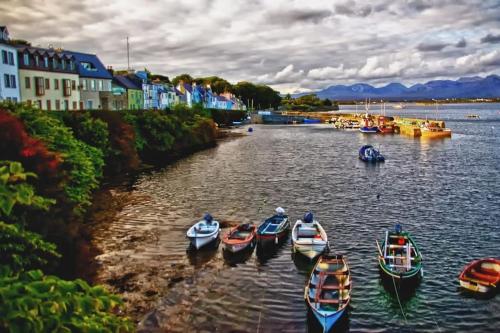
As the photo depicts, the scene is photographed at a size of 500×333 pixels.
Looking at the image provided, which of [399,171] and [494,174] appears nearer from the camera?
[494,174]

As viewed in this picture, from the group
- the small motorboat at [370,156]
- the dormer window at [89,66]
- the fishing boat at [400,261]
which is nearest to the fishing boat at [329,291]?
the fishing boat at [400,261]

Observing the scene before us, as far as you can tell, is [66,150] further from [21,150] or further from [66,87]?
[66,87]

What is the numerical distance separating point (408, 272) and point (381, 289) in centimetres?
222

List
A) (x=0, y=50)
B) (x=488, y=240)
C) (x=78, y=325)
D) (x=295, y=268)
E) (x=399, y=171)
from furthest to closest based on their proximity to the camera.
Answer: (x=399, y=171)
(x=0, y=50)
(x=488, y=240)
(x=295, y=268)
(x=78, y=325)

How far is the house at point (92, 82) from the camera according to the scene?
3935 inches

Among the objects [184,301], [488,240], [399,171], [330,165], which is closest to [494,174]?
[399,171]

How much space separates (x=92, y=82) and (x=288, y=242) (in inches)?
3003

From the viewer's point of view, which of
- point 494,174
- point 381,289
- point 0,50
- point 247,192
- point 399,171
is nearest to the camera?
point 381,289

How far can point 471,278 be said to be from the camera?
31.8m

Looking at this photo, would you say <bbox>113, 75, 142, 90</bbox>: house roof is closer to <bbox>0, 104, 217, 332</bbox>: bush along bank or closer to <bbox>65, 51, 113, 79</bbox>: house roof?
<bbox>65, 51, 113, 79</bbox>: house roof

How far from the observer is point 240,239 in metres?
39.2

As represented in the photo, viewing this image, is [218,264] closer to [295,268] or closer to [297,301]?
[295,268]

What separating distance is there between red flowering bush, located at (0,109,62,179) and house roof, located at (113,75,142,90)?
10587 cm

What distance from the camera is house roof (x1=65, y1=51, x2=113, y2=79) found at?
101 meters
